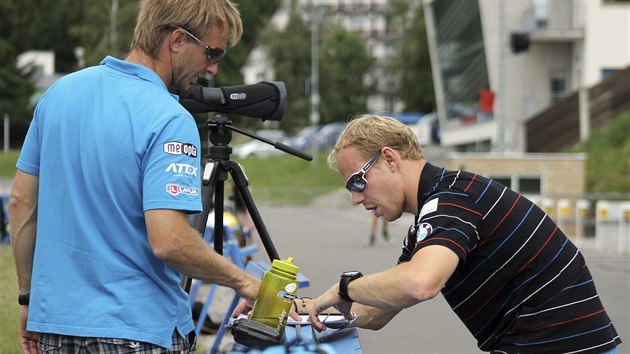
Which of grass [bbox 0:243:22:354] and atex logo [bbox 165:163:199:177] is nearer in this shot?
atex logo [bbox 165:163:199:177]

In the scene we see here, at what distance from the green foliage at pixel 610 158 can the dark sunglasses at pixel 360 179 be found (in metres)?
22.9

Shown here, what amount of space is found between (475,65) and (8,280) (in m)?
43.6

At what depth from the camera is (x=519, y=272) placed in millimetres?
3566

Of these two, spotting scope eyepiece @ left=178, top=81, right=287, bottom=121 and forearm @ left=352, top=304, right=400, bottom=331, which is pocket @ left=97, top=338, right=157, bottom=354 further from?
spotting scope eyepiece @ left=178, top=81, right=287, bottom=121

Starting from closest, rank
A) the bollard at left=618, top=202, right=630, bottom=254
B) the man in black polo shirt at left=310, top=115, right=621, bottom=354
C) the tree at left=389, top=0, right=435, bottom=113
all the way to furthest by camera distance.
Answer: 1. the man in black polo shirt at left=310, top=115, right=621, bottom=354
2. the bollard at left=618, top=202, right=630, bottom=254
3. the tree at left=389, top=0, right=435, bottom=113

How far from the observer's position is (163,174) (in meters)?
3.16

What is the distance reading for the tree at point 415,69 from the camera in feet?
269

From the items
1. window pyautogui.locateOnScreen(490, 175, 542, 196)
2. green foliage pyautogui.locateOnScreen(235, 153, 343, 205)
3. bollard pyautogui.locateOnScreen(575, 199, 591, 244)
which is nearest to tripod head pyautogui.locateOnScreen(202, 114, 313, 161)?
bollard pyautogui.locateOnScreen(575, 199, 591, 244)

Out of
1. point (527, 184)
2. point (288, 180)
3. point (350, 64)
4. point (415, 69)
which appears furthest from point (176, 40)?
point (350, 64)

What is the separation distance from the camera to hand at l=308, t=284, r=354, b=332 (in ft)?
12.3

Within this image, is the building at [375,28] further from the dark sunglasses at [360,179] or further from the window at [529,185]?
the dark sunglasses at [360,179]

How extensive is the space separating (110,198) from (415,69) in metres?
81.2

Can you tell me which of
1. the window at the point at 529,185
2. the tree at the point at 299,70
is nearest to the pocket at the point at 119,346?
the window at the point at 529,185

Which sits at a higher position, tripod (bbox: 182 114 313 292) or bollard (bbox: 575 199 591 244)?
tripod (bbox: 182 114 313 292)
